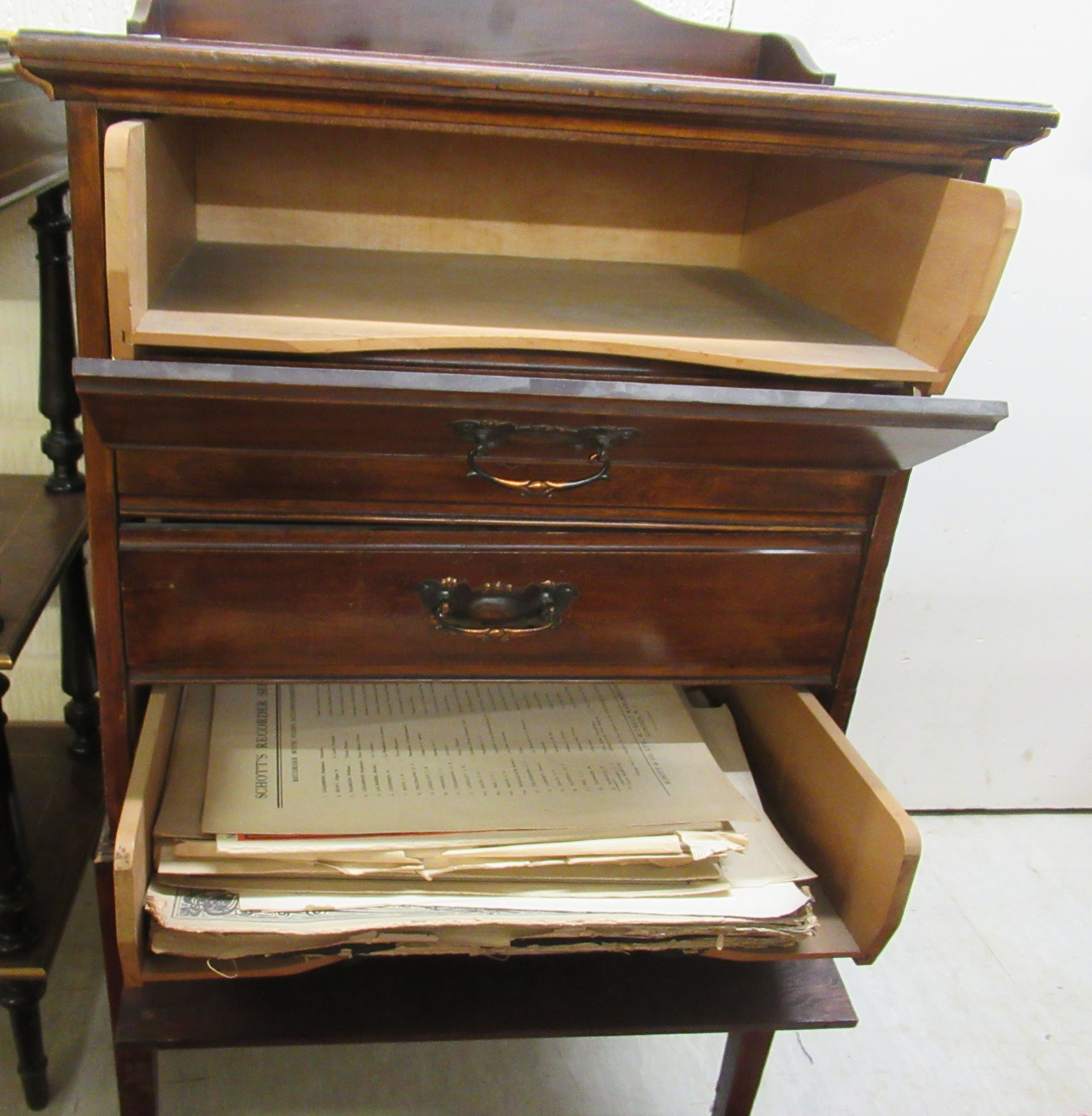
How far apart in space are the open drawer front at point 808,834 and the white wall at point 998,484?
1.72ft

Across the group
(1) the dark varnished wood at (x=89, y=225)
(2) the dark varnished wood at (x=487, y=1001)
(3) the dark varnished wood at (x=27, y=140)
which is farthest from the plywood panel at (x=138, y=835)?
(3) the dark varnished wood at (x=27, y=140)

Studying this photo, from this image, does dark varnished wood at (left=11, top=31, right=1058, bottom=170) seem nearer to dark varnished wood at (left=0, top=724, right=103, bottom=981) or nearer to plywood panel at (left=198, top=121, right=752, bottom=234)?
plywood panel at (left=198, top=121, right=752, bottom=234)

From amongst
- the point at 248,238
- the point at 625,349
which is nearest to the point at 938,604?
the point at 625,349

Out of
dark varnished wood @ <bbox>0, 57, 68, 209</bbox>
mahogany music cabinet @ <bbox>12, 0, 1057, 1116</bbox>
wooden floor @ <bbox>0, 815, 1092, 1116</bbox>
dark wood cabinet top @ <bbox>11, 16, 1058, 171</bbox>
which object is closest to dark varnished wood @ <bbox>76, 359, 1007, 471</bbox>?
mahogany music cabinet @ <bbox>12, 0, 1057, 1116</bbox>

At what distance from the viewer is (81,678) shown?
3.90 ft

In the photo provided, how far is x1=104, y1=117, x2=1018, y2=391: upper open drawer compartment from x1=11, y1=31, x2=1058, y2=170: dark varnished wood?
0.12 feet

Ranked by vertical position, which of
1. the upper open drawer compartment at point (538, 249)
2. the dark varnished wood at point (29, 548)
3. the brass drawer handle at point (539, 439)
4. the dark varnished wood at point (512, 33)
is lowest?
the dark varnished wood at point (29, 548)

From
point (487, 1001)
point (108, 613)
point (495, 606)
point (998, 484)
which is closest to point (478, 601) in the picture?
point (495, 606)

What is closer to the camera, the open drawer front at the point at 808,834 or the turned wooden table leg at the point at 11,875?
the open drawer front at the point at 808,834

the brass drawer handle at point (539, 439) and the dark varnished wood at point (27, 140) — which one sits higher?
the dark varnished wood at point (27, 140)

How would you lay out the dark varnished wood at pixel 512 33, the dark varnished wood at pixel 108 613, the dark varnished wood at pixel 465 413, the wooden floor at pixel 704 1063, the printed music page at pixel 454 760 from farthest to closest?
the wooden floor at pixel 704 1063 → the dark varnished wood at pixel 512 33 → the printed music page at pixel 454 760 → the dark varnished wood at pixel 108 613 → the dark varnished wood at pixel 465 413

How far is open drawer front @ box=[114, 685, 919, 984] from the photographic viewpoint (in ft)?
2.18

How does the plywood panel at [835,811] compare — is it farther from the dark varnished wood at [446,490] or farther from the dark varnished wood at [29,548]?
the dark varnished wood at [29,548]

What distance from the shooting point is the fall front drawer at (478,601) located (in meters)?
0.68
